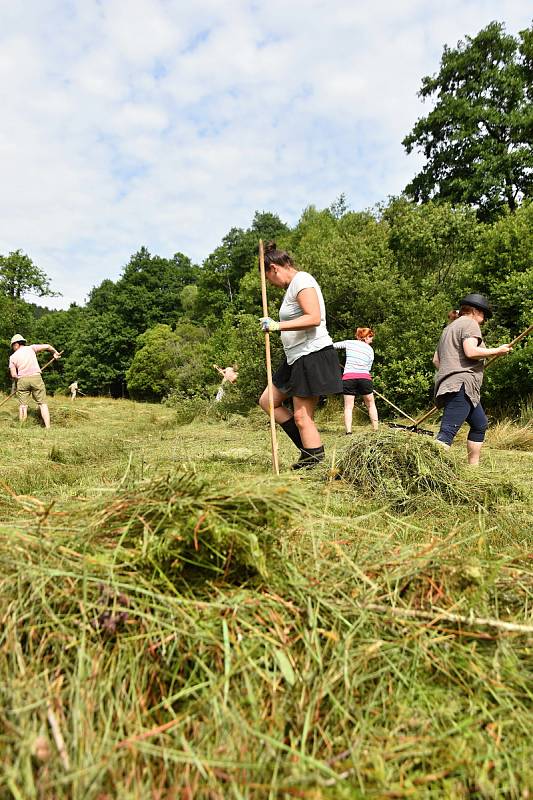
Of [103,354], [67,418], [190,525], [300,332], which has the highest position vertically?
[103,354]

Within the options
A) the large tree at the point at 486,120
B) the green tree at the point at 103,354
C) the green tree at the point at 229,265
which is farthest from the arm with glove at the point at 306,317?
the green tree at the point at 103,354

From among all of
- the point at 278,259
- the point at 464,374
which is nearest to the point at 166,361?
the point at 278,259

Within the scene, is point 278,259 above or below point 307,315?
above

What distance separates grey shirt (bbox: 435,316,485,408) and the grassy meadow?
2.95 m

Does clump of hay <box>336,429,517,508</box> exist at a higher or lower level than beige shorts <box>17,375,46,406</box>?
lower

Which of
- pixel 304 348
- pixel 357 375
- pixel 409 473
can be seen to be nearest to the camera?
pixel 409 473

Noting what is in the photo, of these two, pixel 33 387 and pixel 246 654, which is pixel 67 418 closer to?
pixel 33 387

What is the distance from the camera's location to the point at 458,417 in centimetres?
417

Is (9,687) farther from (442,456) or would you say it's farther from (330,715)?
(442,456)

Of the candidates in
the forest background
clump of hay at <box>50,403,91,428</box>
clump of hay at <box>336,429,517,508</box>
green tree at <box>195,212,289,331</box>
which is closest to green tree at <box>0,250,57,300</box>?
the forest background

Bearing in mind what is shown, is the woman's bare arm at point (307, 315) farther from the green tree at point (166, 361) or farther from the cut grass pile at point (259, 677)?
the green tree at point (166, 361)

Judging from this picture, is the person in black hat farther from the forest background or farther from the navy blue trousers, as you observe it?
the forest background

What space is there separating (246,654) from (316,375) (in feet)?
9.18

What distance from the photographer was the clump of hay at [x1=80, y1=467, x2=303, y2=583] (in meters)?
1.19
